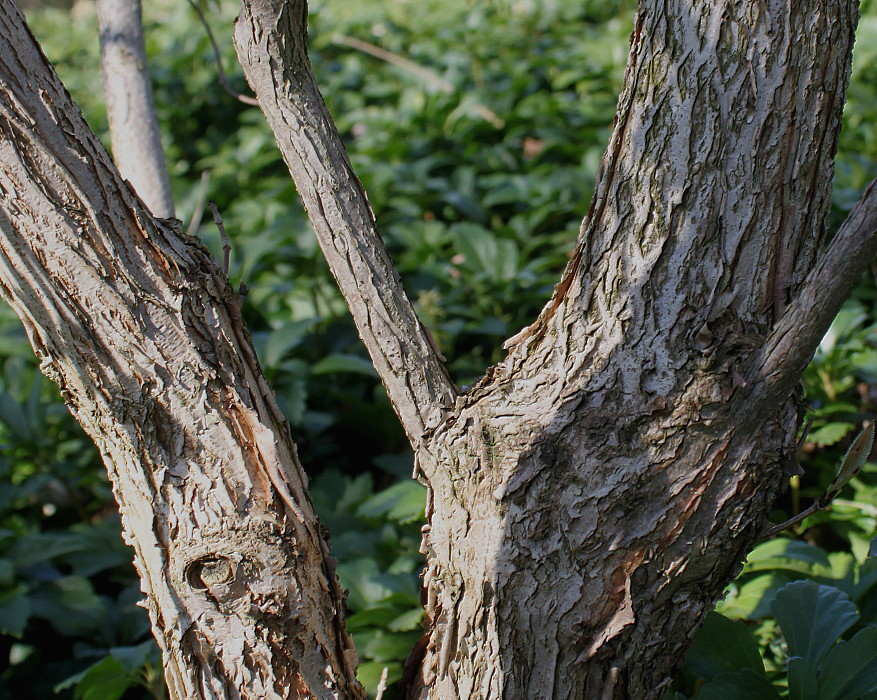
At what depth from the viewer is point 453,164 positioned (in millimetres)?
4211

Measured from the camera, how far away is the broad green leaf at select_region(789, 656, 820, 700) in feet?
4.39

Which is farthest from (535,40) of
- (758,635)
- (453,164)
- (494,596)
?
(494,596)

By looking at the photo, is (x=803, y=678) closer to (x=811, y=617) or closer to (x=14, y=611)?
(x=811, y=617)

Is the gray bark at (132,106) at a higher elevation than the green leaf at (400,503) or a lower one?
higher

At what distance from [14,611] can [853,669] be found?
1.91m

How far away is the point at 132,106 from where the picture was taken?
5.58ft

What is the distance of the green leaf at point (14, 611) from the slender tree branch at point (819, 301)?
1842 millimetres

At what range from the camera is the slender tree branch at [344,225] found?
3.85 ft

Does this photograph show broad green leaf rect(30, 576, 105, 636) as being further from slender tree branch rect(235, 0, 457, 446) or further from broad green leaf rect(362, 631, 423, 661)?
slender tree branch rect(235, 0, 457, 446)

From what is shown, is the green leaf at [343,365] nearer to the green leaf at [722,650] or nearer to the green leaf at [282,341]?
the green leaf at [282,341]

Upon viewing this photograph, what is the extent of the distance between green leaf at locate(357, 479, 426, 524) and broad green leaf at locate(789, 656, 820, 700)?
877 mm

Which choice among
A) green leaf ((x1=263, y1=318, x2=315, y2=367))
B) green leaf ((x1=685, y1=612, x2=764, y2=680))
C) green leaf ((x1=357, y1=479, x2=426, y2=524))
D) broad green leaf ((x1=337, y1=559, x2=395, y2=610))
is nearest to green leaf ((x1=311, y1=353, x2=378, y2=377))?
green leaf ((x1=263, y1=318, x2=315, y2=367))

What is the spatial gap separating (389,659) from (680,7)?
4.61 ft

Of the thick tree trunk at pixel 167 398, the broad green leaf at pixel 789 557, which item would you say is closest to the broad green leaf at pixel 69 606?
the thick tree trunk at pixel 167 398
